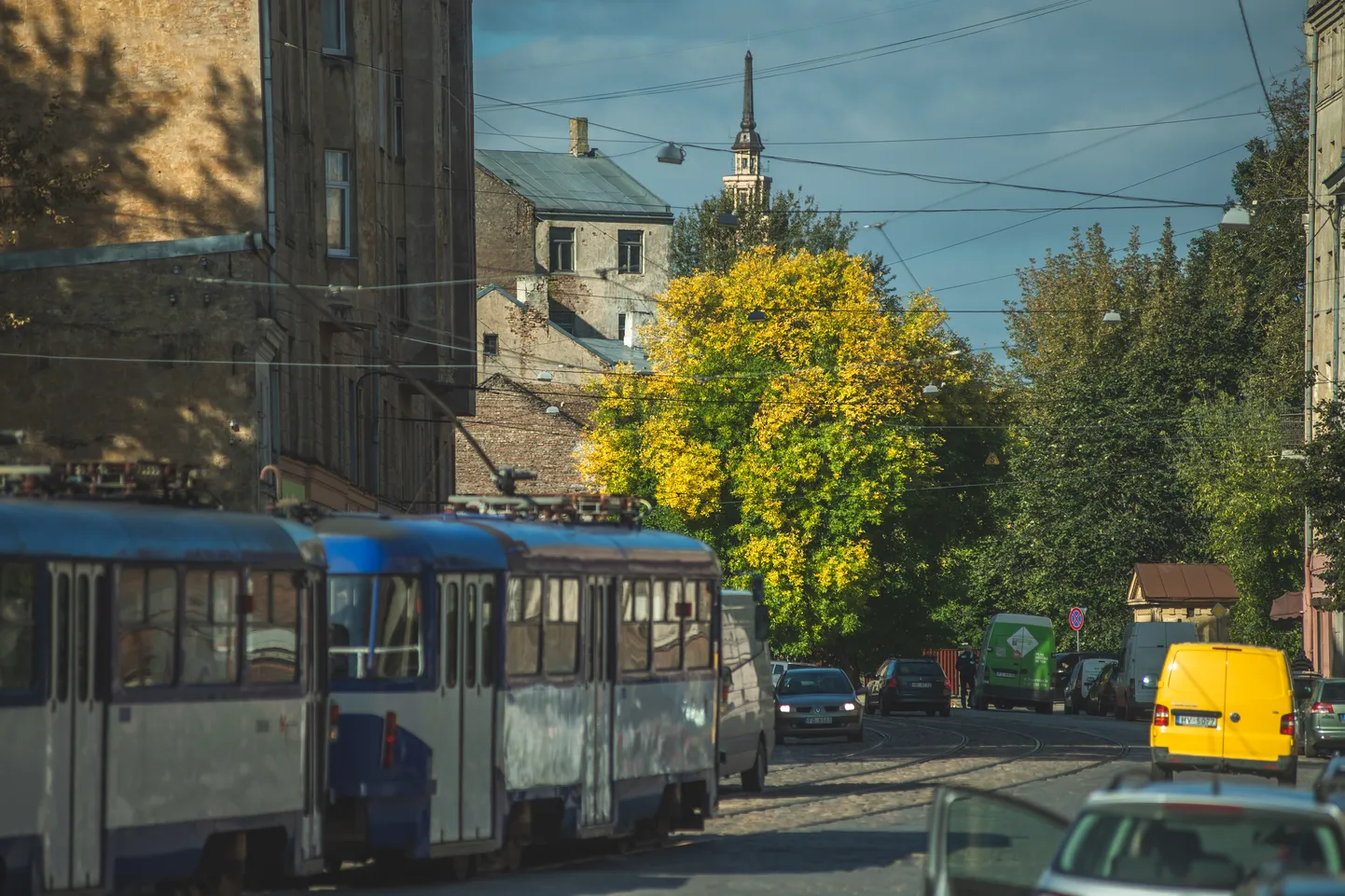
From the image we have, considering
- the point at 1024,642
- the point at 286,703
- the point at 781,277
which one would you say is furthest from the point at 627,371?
the point at 286,703

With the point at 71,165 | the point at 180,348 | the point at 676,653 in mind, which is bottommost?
the point at 676,653

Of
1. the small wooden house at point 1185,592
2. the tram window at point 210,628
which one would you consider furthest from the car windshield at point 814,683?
the small wooden house at point 1185,592

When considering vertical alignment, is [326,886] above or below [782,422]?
below

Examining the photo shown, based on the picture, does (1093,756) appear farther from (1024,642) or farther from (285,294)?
(1024,642)

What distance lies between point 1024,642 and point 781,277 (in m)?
12.7

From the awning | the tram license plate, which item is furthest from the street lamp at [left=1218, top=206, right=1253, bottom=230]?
the awning

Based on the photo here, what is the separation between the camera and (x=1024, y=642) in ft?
202

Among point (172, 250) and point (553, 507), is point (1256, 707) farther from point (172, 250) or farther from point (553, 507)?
point (172, 250)

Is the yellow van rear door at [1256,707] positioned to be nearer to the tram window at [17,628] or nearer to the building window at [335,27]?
the tram window at [17,628]

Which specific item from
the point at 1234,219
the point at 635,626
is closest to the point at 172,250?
the point at 635,626

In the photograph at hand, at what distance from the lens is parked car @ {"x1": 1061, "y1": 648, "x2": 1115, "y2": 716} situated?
192 ft

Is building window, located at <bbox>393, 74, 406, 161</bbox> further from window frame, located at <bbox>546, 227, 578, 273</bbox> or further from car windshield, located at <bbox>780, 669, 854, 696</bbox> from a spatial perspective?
window frame, located at <bbox>546, 227, 578, 273</bbox>

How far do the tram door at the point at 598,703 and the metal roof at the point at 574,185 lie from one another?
263ft

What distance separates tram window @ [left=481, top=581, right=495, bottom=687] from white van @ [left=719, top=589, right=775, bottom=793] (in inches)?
285
